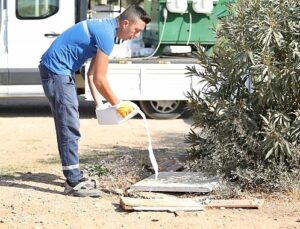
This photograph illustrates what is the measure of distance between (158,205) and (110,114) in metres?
0.98

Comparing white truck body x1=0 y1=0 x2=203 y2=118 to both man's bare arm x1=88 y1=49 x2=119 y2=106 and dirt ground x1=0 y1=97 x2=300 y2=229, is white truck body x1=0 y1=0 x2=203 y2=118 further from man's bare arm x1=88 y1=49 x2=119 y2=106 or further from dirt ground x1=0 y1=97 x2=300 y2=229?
man's bare arm x1=88 y1=49 x2=119 y2=106

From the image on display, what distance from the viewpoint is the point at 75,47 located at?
21.2 ft

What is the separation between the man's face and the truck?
5.11 m

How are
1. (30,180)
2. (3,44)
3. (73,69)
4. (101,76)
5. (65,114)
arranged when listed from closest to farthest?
(101,76)
(65,114)
(73,69)
(30,180)
(3,44)

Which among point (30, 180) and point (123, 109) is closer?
point (123, 109)

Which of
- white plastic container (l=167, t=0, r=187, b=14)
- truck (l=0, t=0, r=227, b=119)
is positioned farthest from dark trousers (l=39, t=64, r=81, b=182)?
white plastic container (l=167, t=0, r=187, b=14)

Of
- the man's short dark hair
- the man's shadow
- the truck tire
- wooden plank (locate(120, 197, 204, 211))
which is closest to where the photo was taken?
wooden plank (locate(120, 197, 204, 211))

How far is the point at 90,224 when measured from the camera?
5.70 metres

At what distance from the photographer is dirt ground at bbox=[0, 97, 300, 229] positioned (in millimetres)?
5770

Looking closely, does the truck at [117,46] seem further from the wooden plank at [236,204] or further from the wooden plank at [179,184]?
the wooden plank at [236,204]

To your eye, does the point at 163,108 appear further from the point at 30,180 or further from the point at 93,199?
the point at 93,199

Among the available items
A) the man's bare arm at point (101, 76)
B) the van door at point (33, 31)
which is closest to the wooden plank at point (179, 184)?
the man's bare arm at point (101, 76)

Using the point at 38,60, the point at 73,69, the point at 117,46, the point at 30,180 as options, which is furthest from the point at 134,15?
the point at 38,60

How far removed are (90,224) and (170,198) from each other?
891 millimetres
